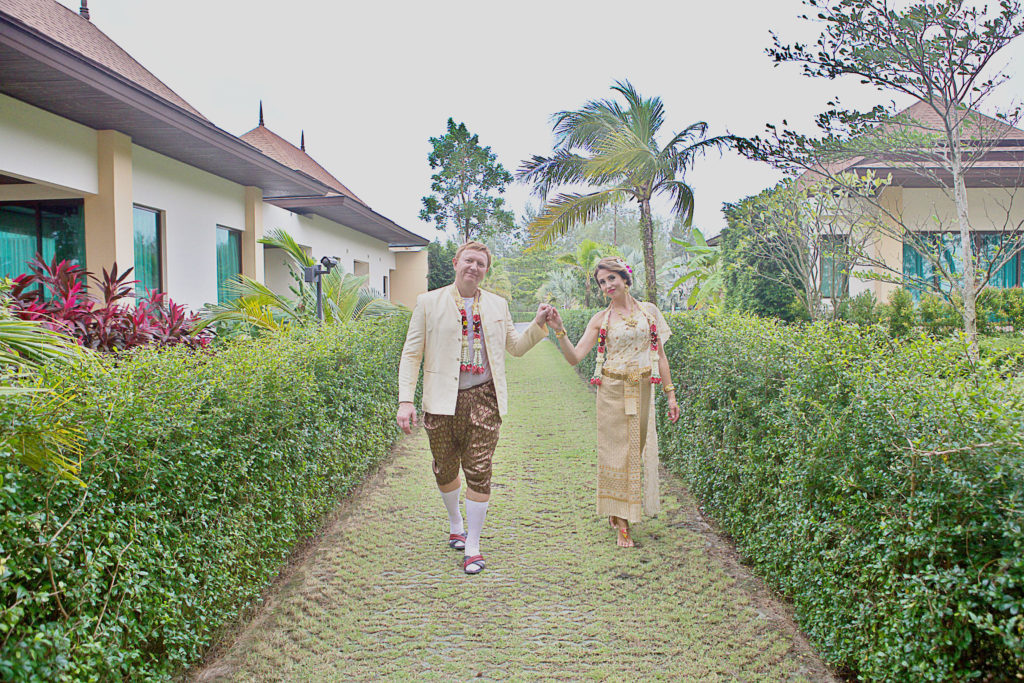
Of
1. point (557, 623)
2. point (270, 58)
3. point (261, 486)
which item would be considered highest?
point (270, 58)

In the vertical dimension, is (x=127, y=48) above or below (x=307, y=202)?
above

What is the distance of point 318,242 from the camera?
18.8m

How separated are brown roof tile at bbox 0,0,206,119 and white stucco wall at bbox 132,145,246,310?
1.08m

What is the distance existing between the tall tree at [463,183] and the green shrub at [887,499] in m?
28.1

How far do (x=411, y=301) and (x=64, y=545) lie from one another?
2685cm

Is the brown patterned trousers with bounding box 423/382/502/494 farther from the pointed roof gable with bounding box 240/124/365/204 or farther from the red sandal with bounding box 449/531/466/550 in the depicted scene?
the pointed roof gable with bounding box 240/124/365/204

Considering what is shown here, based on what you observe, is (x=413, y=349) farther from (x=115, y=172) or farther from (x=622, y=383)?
(x=115, y=172)

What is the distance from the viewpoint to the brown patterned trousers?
175 inches

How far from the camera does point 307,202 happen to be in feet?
53.3

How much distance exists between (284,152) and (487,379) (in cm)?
1886

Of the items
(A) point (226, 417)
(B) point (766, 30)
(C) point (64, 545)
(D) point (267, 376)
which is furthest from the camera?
(B) point (766, 30)

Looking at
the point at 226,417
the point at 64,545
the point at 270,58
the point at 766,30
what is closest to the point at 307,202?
the point at 270,58

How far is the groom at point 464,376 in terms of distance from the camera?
439 centimetres

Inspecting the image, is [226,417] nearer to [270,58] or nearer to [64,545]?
[64,545]
